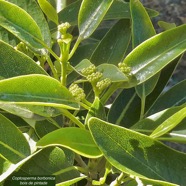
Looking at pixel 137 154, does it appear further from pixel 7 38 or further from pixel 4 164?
pixel 7 38

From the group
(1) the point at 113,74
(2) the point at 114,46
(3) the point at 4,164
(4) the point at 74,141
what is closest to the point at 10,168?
(3) the point at 4,164

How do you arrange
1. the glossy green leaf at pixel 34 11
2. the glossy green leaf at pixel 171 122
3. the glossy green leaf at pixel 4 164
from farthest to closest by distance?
the glossy green leaf at pixel 34 11
the glossy green leaf at pixel 4 164
the glossy green leaf at pixel 171 122

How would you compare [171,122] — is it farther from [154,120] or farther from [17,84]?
[17,84]

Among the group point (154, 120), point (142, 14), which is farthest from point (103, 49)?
point (154, 120)

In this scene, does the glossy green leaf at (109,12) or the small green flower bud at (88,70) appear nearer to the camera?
the small green flower bud at (88,70)

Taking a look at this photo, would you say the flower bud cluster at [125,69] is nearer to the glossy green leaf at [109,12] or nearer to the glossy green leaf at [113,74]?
the glossy green leaf at [113,74]

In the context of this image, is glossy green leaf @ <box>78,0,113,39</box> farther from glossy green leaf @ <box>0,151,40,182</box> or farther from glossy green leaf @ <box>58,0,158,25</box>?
glossy green leaf @ <box>0,151,40,182</box>

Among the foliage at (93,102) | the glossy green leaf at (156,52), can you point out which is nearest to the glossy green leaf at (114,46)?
the foliage at (93,102)
